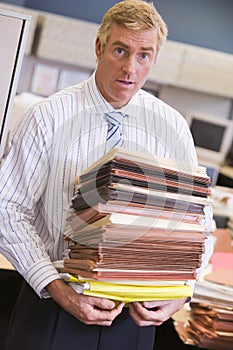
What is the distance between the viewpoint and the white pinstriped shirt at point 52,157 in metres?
1.30

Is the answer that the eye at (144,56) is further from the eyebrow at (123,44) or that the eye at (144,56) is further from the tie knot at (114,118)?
the tie knot at (114,118)

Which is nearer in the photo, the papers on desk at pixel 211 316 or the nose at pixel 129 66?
the nose at pixel 129 66

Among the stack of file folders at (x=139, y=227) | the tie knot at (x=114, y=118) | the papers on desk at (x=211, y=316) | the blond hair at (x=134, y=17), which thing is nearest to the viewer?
the stack of file folders at (x=139, y=227)

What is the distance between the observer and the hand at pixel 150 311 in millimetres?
1243

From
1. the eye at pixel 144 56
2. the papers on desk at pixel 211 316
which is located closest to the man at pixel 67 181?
the eye at pixel 144 56

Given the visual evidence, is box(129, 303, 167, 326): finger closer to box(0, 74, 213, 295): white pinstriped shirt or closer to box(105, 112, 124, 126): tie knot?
box(0, 74, 213, 295): white pinstriped shirt

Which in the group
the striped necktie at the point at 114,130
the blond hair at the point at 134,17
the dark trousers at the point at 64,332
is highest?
the blond hair at the point at 134,17

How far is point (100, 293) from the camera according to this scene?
118cm

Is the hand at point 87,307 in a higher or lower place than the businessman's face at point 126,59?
lower

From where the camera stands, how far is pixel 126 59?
131 cm

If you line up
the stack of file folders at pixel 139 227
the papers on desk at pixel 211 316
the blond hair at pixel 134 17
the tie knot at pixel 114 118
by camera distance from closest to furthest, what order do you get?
the stack of file folders at pixel 139 227
the blond hair at pixel 134 17
the tie knot at pixel 114 118
the papers on desk at pixel 211 316

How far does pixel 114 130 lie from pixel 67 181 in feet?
0.55

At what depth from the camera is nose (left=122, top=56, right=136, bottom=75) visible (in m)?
1.30

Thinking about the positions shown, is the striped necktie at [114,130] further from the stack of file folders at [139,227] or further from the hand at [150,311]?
the hand at [150,311]
